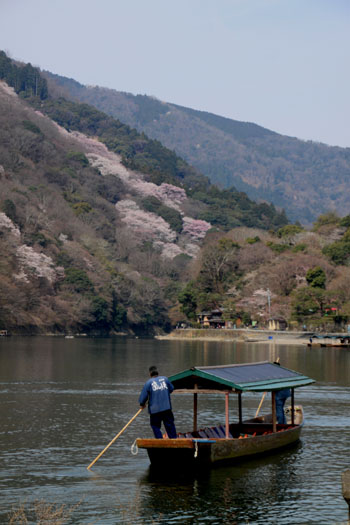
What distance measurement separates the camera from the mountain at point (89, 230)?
357 feet

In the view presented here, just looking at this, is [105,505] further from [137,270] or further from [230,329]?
[137,270]

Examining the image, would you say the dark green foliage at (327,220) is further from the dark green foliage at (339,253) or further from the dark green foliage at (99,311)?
the dark green foliage at (99,311)

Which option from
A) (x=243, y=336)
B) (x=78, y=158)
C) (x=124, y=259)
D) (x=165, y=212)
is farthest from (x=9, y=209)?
(x=78, y=158)

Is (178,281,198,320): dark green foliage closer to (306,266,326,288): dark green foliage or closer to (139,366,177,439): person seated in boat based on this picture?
(306,266,326,288): dark green foliage

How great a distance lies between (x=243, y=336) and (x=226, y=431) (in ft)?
281

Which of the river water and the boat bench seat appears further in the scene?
the boat bench seat

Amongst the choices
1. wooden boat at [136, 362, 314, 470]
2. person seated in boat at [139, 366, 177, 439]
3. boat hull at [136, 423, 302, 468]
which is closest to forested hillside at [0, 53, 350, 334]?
wooden boat at [136, 362, 314, 470]

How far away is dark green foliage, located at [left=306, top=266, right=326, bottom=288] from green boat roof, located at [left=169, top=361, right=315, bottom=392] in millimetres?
81636

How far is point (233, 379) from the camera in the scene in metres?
21.4

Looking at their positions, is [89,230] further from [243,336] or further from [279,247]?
[243,336]

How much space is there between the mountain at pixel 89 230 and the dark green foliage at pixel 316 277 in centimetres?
2986

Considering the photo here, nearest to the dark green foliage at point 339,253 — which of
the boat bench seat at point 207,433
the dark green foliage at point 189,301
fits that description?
the dark green foliage at point 189,301

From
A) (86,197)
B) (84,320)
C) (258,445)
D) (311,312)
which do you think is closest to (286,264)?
(311,312)

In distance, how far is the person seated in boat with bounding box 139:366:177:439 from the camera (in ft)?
66.2
